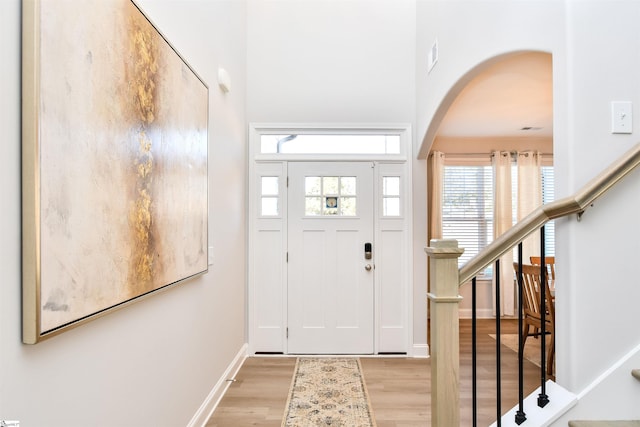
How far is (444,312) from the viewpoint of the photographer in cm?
150

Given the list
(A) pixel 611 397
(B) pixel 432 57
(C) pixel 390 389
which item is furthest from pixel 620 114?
(C) pixel 390 389

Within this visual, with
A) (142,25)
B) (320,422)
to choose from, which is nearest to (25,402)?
(142,25)

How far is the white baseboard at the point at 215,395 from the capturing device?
89.3 inches

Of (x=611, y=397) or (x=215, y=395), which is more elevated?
(x=611, y=397)

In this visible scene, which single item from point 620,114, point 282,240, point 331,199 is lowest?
point 282,240

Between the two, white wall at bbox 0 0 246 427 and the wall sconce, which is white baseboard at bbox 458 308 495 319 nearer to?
white wall at bbox 0 0 246 427

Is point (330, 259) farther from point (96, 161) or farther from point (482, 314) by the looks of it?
point (482, 314)

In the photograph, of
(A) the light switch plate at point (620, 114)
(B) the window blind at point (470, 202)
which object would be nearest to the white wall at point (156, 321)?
(A) the light switch plate at point (620, 114)

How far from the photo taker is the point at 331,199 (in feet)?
12.3

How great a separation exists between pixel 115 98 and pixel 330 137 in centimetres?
267

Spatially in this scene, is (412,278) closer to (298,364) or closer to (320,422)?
(298,364)

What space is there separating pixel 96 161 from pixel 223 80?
1.77m

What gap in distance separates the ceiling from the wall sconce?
1.87 meters

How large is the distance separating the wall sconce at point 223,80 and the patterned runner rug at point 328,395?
2438 mm
